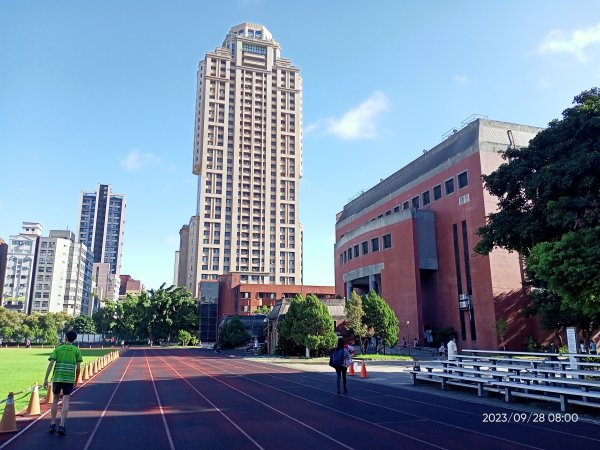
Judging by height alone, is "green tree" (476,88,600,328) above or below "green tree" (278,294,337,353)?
above

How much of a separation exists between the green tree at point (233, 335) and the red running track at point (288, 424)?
46504 millimetres

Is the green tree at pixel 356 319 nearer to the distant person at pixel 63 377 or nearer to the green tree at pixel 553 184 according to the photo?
the green tree at pixel 553 184

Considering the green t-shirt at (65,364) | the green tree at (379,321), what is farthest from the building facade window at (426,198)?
the green t-shirt at (65,364)

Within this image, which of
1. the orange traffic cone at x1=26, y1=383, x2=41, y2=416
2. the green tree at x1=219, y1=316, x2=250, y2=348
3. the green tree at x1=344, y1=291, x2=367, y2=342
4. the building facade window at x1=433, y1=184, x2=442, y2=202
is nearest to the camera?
the orange traffic cone at x1=26, y1=383, x2=41, y2=416

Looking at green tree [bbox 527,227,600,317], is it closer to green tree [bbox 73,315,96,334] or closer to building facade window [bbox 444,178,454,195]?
building facade window [bbox 444,178,454,195]

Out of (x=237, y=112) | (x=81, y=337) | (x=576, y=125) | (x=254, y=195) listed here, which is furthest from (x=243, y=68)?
(x=576, y=125)

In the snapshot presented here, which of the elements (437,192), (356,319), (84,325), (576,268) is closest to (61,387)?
(576,268)

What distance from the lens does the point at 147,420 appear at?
10.7m

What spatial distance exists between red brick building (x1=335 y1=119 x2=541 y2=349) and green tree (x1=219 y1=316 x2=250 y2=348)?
1689 cm

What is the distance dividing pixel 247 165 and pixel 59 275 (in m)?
68.5

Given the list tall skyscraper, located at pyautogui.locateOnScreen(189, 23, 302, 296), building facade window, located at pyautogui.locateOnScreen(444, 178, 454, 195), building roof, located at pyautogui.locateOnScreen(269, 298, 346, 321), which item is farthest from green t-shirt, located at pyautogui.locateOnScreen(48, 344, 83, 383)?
tall skyscraper, located at pyautogui.locateOnScreen(189, 23, 302, 296)

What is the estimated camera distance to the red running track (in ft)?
27.7

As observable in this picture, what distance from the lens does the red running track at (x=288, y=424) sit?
8445 mm

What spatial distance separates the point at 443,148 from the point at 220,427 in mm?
52926
